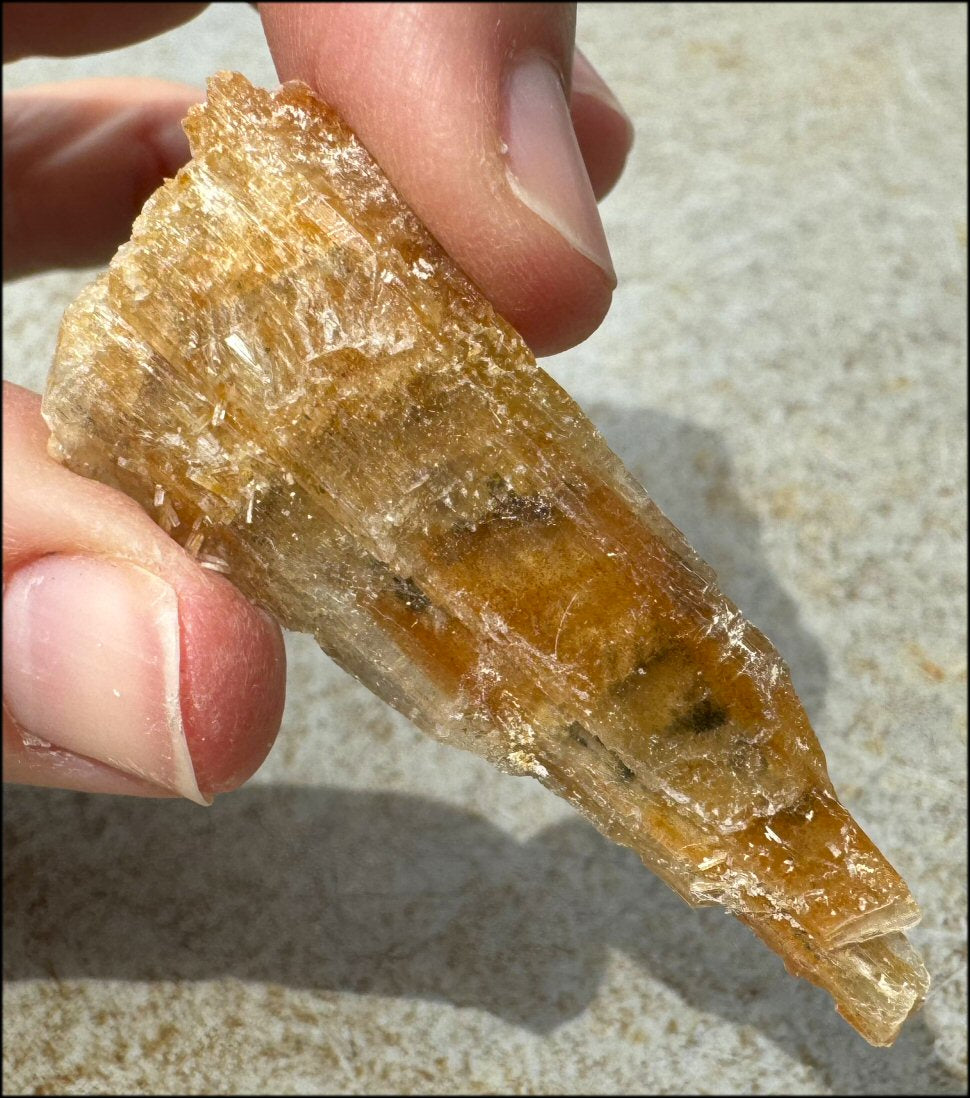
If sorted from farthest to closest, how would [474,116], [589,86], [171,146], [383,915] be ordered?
[171,146] → [383,915] → [589,86] → [474,116]

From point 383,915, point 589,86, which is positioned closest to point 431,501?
point 589,86

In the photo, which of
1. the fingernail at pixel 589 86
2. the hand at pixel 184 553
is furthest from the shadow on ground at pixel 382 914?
the fingernail at pixel 589 86

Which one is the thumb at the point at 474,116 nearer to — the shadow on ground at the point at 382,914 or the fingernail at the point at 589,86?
the fingernail at the point at 589,86

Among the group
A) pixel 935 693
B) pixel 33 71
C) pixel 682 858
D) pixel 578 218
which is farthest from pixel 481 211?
pixel 33 71

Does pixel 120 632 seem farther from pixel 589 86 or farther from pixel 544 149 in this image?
pixel 589 86

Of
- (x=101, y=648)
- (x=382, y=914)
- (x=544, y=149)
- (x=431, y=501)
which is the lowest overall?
(x=382, y=914)

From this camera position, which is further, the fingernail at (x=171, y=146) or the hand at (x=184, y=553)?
the fingernail at (x=171, y=146)
